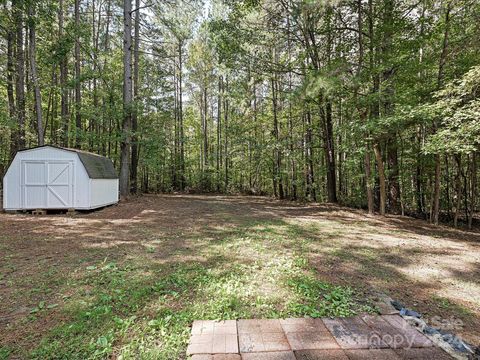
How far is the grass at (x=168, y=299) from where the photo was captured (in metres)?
1.98

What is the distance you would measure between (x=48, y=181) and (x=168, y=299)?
7975 millimetres

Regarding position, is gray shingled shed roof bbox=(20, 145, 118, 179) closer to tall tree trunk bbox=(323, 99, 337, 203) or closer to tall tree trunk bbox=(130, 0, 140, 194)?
tall tree trunk bbox=(130, 0, 140, 194)

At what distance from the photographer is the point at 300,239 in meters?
5.27

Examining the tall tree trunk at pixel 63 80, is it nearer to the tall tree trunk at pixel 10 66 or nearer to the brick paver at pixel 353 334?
the tall tree trunk at pixel 10 66

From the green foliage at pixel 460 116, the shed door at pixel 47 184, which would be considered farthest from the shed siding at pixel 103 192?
the green foliage at pixel 460 116

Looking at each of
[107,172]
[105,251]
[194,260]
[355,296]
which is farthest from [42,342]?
[107,172]

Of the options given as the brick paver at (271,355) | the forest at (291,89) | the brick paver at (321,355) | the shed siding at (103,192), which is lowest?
the brick paver at (321,355)

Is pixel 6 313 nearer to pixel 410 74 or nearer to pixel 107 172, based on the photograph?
pixel 107 172

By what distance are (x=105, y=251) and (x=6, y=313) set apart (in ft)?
6.06

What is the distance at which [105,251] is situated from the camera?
4.31 meters

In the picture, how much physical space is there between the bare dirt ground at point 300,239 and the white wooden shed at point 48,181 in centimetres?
121

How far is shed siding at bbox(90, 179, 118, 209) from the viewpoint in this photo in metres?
8.64

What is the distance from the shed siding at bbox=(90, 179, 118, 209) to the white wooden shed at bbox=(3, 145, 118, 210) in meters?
0.10

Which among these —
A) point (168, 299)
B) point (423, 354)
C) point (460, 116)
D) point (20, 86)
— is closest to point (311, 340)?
point (423, 354)
